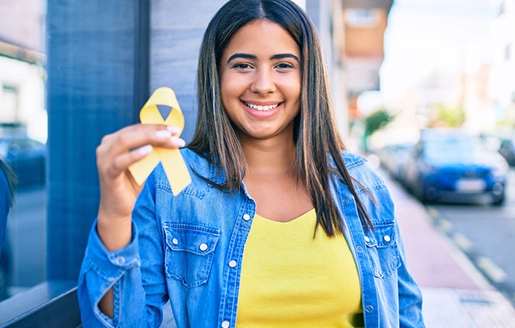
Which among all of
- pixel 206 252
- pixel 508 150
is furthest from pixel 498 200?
pixel 508 150

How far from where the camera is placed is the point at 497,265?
617cm

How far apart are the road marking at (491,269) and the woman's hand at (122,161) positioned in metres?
5.27

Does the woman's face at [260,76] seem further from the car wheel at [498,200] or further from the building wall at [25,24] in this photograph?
the car wheel at [498,200]

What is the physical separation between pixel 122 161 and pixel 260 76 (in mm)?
748

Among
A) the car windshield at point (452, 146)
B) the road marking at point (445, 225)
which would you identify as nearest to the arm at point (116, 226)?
the road marking at point (445, 225)

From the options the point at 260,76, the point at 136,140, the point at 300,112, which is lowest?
the point at 136,140

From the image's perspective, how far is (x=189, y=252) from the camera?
160 centimetres

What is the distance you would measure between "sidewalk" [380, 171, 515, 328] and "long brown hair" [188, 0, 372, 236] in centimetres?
216

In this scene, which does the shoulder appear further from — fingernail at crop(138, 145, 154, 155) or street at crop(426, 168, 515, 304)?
street at crop(426, 168, 515, 304)

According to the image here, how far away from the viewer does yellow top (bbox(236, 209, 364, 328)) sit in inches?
61.1

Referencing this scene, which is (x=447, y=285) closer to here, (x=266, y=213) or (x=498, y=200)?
(x=266, y=213)

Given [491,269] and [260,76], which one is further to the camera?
[491,269]

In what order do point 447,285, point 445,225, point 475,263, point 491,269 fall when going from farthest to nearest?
point 445,225 → point 475,263 → point 491,269 → point 447,285

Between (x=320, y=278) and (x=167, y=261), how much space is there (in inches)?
18.8
